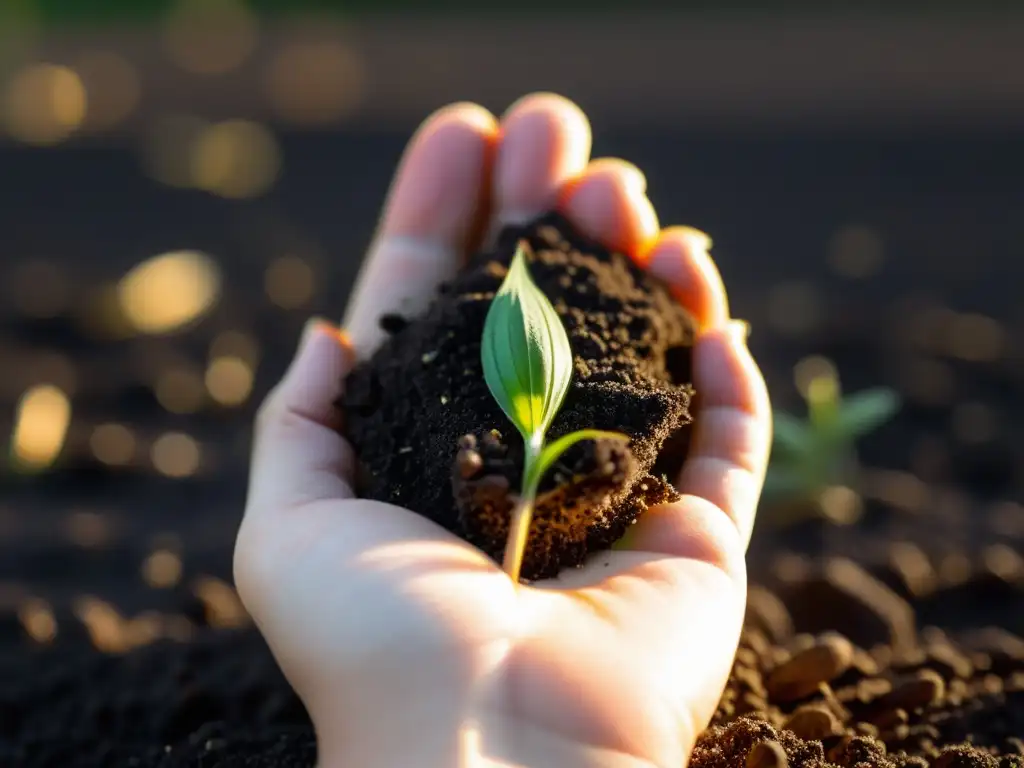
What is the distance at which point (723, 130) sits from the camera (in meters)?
4.24

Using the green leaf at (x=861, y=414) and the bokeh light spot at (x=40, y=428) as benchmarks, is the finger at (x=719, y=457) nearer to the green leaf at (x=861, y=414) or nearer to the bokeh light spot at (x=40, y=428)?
the green leaf at (x=861, y=414)

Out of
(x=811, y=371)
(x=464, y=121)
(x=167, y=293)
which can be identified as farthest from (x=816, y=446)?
(x=167, y=293)

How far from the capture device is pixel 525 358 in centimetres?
128

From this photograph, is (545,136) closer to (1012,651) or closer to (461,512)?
(461,512)

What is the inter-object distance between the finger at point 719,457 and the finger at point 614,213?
222mm

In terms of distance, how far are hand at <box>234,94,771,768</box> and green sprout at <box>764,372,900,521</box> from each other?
64 centimetres

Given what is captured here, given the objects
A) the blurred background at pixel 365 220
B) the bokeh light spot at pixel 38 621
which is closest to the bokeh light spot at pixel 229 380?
the blurred background at pixel 365 220

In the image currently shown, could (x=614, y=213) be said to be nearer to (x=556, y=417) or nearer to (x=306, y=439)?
(x=556, y=417)

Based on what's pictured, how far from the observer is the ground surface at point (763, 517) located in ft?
5.06

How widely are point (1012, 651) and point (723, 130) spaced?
2.88m

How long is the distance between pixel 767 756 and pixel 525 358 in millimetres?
501

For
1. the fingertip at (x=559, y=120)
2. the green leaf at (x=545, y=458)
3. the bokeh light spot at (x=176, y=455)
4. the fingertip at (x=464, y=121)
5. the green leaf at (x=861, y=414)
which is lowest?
the bokeh light spot at (x=176, y=455)

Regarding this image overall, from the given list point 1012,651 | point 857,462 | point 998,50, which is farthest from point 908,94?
point 1012,651

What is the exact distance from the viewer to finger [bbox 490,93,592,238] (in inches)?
71.1
